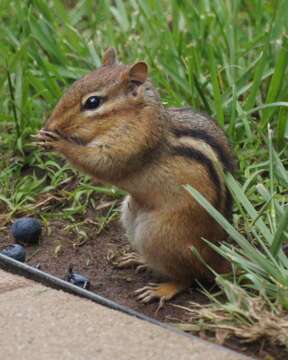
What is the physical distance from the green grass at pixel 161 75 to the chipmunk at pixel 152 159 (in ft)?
0.59

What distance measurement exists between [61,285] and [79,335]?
548 millimetres

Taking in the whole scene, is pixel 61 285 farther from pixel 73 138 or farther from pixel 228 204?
pixel 228 204

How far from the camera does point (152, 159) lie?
168 inches

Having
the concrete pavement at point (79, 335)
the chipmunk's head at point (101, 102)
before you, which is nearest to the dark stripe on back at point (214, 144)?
the chipmunk's head at point (101, 102)

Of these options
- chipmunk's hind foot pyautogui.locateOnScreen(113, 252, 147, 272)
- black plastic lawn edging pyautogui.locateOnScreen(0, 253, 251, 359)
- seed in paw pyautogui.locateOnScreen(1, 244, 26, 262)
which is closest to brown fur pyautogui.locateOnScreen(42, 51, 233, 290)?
chipmunk's hind foot pyautogui.locateOnScreen(113, 252, 147, 272)

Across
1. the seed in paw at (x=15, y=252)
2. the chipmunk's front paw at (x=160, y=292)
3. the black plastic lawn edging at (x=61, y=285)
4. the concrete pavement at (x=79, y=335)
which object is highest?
the concrete pavement at (x=79, y=335)

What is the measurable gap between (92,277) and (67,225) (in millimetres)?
527

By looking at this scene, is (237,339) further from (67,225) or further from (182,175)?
(67,225)

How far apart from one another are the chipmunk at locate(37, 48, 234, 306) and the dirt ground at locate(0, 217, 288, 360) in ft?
0.23

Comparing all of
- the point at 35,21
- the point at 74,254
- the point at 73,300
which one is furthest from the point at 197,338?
the point at 35,21

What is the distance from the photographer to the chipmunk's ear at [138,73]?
4.39 m

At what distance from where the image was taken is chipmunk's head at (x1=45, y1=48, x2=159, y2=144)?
4.27 metres

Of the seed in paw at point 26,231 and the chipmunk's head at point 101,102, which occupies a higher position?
the chipmunk's head at point 101,102

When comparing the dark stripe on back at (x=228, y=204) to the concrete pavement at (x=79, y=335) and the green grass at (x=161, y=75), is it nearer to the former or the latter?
the green grass at (x=161, y=75)
